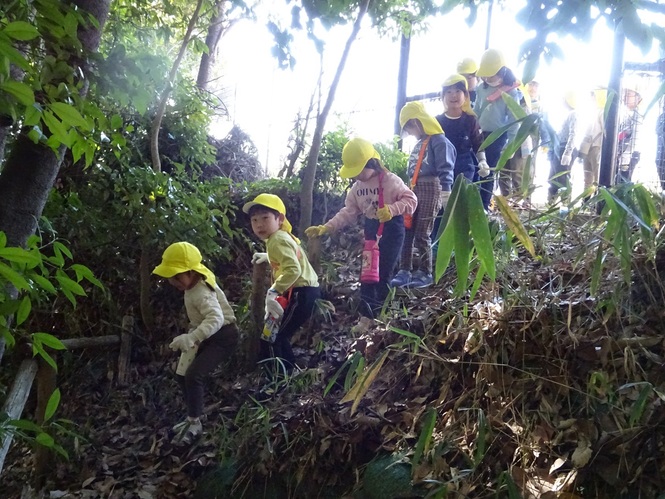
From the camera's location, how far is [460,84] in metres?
4.66

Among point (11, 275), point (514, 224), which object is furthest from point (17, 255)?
point (514, 224)

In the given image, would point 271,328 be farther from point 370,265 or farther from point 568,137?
point 568,137

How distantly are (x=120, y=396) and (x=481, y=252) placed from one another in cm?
380

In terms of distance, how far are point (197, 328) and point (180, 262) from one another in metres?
0.52

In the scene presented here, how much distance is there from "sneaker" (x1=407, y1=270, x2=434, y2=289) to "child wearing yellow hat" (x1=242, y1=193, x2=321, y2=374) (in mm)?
742

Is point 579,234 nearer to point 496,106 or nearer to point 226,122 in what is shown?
point 496,106

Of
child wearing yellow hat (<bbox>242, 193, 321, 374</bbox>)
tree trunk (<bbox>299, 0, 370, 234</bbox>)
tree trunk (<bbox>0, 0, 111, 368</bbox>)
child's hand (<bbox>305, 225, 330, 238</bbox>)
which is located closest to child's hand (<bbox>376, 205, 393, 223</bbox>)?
child's hand (<bbox>305, 225, 330, 238</bbox>)

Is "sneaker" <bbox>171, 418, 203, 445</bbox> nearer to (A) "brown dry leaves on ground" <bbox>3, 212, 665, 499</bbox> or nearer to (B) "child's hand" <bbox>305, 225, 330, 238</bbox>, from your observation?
(A) "brown dry leaves on ground" <bbox>3, 212, 665, 499</bbox>

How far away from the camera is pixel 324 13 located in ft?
9.18

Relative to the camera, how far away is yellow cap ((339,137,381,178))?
4125 mm

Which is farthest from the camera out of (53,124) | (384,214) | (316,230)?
(316,230)

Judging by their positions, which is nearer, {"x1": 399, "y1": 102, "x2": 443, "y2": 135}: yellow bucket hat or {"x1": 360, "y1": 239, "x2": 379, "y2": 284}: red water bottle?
{"x1": 360, "y1": 239, "x2": 379, "y2": 284}: red water bottle

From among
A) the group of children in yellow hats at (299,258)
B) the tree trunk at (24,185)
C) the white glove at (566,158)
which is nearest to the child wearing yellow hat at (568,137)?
the white glove at (566,158)

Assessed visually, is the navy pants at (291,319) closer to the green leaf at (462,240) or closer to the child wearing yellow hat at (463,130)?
the child wearing yellow hat at (463,130)
